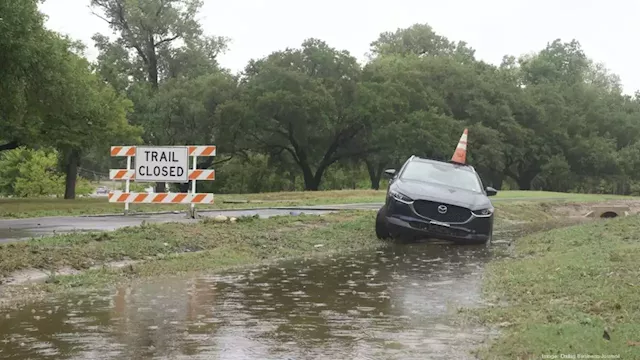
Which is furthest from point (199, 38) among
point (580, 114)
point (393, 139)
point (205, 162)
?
point (580, 114)

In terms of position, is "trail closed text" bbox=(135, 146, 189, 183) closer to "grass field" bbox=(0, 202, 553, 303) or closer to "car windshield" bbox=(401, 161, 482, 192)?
"grass field" bbox=(0, 202, 553, 303)

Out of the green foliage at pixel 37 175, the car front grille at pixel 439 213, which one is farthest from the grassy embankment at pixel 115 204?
the green foliage at pixel 37 175

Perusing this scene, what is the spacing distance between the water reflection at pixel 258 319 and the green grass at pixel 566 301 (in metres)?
0.38

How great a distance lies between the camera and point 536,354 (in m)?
4.62

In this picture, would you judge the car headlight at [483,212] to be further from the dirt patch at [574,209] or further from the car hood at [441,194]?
the dirt patch at [574,209]

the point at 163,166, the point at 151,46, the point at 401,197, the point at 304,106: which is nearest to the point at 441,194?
the point at 401,197

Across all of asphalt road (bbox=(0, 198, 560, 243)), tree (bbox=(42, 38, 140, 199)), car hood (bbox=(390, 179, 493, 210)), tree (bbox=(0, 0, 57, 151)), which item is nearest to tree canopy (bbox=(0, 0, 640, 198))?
tree (bbox=(42, 38, 140, 199))

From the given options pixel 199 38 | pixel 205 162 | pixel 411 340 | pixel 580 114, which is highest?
pixel 199 38

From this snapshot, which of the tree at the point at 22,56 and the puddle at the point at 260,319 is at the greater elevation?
the tree at the point at 22,56

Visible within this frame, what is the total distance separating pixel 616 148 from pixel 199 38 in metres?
39.4

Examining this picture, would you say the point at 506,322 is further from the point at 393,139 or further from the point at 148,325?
the point at 393,139

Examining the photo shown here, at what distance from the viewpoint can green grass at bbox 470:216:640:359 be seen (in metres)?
4.81

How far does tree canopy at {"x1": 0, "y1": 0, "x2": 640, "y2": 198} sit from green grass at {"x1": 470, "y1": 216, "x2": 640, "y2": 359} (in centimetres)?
2319

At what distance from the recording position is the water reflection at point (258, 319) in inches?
197
